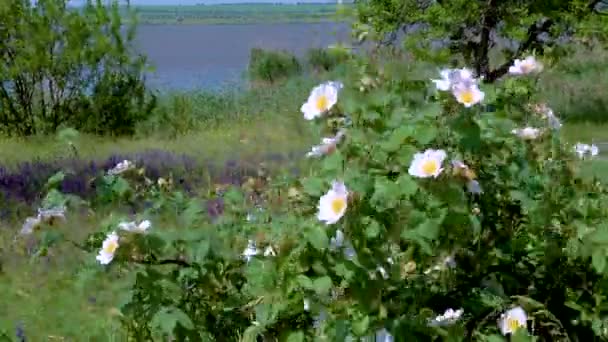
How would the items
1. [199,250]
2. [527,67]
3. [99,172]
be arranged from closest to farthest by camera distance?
1. [199,250]
2. [527,67]
3. [99,172]

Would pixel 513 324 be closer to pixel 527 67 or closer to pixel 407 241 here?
pixel 407 241

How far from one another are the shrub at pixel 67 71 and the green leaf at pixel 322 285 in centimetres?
1235

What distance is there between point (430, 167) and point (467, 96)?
0.25 meters

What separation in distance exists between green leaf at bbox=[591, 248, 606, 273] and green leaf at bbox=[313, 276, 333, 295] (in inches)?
27.8

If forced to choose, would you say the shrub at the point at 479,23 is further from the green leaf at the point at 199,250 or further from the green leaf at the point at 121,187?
the green leaf at the point at 199,250

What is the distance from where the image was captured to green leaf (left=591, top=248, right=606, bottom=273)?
111 inches

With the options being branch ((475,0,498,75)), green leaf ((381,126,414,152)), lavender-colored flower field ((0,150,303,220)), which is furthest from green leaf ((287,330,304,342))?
branch ((475,0,498,75))

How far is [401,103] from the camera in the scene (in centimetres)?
303

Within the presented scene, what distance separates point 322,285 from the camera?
2768mm

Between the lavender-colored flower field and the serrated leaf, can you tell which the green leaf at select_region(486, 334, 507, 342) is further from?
the lavender-colored flower field

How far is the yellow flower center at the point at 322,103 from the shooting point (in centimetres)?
284

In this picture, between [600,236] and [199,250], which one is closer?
[600,236]

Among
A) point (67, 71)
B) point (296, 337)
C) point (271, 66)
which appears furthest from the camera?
point (271, 66)

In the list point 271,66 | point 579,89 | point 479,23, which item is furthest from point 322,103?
point 271,66
